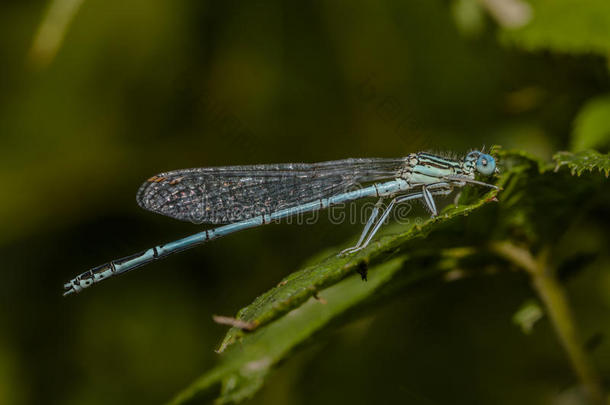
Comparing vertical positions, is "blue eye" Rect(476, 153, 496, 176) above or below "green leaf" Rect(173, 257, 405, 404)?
above

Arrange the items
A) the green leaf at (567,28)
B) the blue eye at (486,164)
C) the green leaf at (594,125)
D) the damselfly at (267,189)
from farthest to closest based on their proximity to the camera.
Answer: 1. the damselfly at (267,189)
2. the blue eye at (486,164)
3. the green leaf at (567,28)
4. the green leaf at (594,125)

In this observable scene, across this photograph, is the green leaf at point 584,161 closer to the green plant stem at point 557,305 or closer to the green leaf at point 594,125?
the green leaf at point 594,125

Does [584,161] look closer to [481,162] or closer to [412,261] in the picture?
[412,261]

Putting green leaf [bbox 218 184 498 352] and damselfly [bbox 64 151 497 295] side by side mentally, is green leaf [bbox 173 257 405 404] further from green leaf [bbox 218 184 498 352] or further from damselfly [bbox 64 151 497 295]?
damselfly [bbox 64 151 497 295]

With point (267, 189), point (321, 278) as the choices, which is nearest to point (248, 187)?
point (267, 189)

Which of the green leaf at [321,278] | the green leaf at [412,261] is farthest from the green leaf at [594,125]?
the green leaf at [321,278]

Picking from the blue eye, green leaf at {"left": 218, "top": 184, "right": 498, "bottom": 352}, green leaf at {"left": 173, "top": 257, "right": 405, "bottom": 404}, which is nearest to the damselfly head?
the blue eye
